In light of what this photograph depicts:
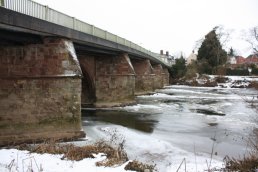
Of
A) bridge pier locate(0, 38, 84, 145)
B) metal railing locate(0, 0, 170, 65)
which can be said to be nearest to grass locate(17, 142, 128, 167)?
bridge pier locate(0, 38, 84, 145)

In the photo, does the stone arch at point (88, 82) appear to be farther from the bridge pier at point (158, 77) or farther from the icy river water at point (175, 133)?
the bridge pier at point (158, 77)

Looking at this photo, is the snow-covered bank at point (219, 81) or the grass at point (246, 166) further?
the snow-covered bank at point (219, 81)

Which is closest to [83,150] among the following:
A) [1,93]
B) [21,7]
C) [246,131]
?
[1,93]

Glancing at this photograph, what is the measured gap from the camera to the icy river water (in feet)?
34.1

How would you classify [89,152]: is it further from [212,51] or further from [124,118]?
[212,51]

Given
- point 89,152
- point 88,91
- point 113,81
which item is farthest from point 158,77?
point 89,152

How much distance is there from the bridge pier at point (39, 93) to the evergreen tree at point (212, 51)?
Result: 5783cm

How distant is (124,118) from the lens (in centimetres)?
1889

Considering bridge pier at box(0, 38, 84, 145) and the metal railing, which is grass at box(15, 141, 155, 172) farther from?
the metal railing

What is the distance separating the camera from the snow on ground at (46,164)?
7312 mm

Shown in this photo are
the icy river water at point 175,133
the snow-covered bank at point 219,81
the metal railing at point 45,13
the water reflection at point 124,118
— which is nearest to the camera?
the icy river water at point 175,133

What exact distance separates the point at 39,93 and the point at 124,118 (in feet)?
23.2

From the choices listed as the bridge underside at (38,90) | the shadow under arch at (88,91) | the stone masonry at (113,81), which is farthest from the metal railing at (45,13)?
the stone masonry at (113,81)

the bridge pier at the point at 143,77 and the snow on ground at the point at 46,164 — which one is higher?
the bridge pier at the point at 143,77
